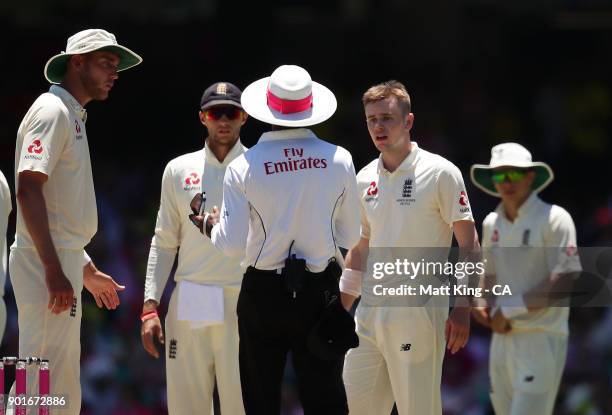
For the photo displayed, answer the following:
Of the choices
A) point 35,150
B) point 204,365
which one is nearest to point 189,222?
point 204,365

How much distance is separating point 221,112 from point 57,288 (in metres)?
1.62

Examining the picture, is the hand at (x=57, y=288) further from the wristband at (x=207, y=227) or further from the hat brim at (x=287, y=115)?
the hat brim at (x=287, y=115)

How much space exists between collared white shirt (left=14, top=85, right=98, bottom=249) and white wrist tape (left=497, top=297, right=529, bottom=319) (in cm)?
296

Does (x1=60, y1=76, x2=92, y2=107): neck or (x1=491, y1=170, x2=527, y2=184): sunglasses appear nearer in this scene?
(x1=60, y1=76, x2=92, y2=107): neck

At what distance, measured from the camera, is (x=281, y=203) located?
577cm

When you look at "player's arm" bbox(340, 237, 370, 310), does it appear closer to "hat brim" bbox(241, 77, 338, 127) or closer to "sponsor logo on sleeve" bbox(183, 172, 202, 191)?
"sponsor logo on sleeve" bbox(183, 172, 202, 191)

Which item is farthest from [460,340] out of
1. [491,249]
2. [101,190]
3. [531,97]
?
[531,97]

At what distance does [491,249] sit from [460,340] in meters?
1.90

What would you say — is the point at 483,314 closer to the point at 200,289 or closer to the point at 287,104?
the point at 200,289

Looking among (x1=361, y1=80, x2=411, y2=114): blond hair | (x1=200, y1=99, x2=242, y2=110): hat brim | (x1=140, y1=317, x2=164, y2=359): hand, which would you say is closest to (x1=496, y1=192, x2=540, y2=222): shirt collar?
(x1=361, y1=80, x2=411, y2=114): blond hair

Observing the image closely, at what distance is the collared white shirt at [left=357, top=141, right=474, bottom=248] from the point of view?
6.58 meters

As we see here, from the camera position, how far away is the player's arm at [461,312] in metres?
6.45

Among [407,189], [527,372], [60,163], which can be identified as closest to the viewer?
[60,163]

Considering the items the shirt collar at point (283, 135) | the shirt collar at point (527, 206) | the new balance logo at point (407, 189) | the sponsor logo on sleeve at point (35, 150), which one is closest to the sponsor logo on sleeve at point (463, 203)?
the new balance logo at point (407, 189)
